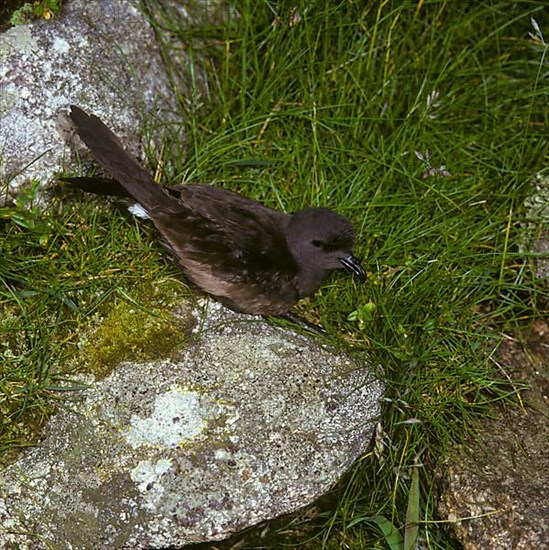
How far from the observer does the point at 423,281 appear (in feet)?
13.0

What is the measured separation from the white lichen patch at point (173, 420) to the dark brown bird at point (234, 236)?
47 cm

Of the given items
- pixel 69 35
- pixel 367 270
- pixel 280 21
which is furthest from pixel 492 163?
pixel 69 35

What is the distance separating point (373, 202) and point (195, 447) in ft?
4.85

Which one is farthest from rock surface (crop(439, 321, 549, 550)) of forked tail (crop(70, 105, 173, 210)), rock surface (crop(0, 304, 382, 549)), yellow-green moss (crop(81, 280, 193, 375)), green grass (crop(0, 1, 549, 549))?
forked tail (crop(70, 105, 173, 210))

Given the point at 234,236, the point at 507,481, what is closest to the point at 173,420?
the point at 234,236

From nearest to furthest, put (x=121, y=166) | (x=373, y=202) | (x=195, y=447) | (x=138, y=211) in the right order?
(x=195, y=447) → (x=121, y=166) → (x=138, y=211) → (x=373, y=202)

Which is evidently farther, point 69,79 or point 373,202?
point 373,202

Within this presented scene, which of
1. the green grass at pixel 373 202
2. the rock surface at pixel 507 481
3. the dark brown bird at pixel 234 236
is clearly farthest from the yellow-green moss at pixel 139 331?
the rock surface at pixel 507 481

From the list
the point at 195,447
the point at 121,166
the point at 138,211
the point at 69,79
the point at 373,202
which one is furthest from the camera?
the point at 373,202

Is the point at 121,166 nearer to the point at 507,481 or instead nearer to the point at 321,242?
the point at 321,242

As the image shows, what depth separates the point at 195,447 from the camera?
3445 millimetres

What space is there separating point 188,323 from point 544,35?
2.50 metres

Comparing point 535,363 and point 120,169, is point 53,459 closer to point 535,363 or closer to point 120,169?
point 120,169

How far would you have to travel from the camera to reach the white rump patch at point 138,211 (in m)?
3.81
